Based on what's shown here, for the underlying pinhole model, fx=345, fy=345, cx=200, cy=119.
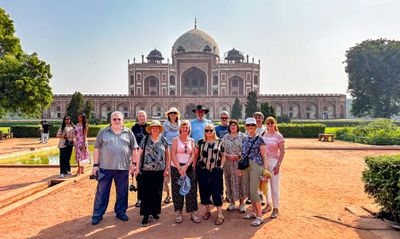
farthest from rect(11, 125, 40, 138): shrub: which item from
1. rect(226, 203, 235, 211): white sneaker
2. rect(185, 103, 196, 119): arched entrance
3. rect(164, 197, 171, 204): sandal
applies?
rect(185, 103, 196, 119): arched entrance

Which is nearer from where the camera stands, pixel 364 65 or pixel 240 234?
pixel 240 234

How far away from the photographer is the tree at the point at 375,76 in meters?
36.9

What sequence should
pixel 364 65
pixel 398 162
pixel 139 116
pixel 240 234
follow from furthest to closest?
1. pixel 364 65
2. pixel 139 116
3. pixel 398 162
4. pixel 240 234

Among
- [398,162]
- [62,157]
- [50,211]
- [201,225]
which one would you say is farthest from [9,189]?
[398,162]

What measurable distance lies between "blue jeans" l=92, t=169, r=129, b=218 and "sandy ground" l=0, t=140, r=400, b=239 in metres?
0.16

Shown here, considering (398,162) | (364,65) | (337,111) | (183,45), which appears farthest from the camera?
(183,45)

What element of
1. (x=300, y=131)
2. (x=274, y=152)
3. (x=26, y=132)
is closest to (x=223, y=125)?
(x=274, y=152)

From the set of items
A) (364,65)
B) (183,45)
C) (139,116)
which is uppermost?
(183,45)

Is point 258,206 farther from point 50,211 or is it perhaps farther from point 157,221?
point 50,211

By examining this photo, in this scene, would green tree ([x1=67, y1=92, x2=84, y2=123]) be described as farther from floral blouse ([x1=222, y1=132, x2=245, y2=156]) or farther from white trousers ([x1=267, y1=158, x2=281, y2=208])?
white trousers ([x1=267, y1=158, x2=281, y2=208])

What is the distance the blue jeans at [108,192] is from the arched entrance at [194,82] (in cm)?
5278

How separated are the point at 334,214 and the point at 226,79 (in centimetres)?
5107

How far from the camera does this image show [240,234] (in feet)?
→ 14.3

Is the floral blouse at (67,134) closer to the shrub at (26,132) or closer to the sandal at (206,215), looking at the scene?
the sandal at (206,215)
